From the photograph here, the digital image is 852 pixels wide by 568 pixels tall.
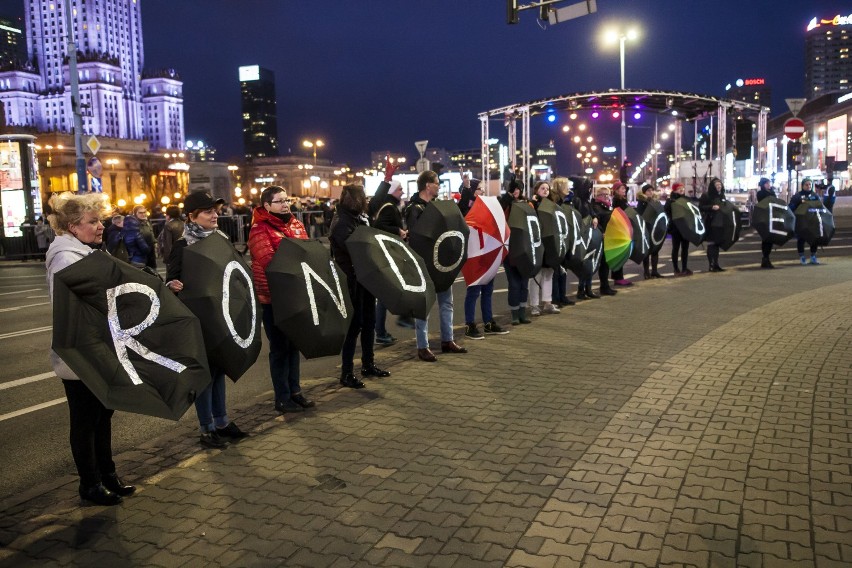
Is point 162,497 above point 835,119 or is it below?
below

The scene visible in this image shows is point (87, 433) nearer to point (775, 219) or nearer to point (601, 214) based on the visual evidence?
point (601, 214)

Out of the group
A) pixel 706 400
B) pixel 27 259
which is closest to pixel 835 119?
pixel 27 259

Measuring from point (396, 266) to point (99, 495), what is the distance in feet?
11.9

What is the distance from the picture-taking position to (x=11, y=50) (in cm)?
11375

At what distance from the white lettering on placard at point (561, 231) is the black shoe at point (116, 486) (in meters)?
7.51

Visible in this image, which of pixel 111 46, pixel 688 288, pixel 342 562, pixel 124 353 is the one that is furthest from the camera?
pixel 111 46

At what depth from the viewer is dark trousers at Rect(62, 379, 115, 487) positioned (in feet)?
15.8

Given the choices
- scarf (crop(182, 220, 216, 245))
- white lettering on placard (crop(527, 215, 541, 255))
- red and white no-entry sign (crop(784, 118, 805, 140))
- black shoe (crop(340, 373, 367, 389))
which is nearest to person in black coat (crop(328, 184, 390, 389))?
black shoe (crop(340, 373, 367, 389))

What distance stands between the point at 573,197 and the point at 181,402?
370 inches

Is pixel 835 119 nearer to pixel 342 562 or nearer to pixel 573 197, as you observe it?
pixel 573 197

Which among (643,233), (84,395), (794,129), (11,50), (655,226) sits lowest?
(84,395)

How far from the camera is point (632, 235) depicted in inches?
567

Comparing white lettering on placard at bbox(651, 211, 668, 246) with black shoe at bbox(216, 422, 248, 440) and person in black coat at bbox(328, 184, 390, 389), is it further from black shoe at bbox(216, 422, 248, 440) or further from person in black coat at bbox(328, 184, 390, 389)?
black shoe at bbox(216, 422, 248, 440)

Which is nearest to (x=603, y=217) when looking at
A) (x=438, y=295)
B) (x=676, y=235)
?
(x=676, y=235)
